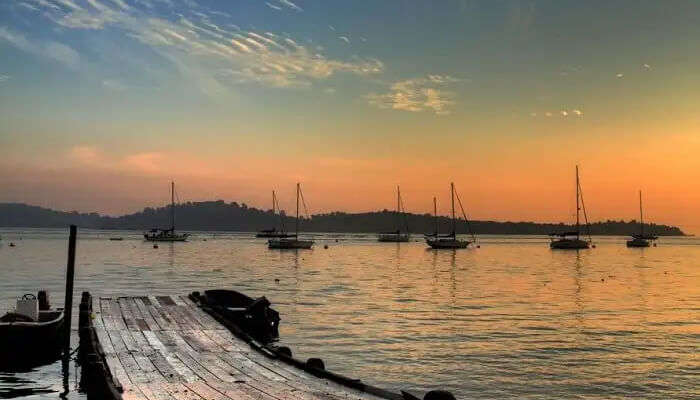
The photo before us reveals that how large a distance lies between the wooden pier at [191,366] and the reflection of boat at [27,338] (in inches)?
62.4

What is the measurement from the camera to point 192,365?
57.7ft

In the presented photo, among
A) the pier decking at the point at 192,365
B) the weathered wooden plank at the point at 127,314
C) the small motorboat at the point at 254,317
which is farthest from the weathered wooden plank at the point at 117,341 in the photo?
the small motorboat at the point at 254,317

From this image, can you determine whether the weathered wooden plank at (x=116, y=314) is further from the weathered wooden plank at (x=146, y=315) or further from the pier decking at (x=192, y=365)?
the weathered wooden plank at (x=146, y=315)

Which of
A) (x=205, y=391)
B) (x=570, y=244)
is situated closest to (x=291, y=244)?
(x=570, y=244)

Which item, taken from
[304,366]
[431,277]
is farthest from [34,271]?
[304,366]

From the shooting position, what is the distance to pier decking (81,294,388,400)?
14.6m

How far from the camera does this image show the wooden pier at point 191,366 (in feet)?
47.4

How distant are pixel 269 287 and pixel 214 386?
154 ft

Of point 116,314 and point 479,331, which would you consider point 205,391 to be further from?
point 479,331

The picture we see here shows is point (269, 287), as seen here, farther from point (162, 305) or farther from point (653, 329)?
point (653, 329)

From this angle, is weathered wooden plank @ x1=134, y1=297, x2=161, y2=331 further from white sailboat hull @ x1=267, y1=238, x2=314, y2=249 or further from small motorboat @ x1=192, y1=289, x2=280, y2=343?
white sailboat hull @ x1=267, y1=238, x2=314, y2=249

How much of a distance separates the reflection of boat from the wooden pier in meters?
1.59

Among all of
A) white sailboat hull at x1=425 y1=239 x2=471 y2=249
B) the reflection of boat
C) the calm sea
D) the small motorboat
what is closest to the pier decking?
the reflection of boat

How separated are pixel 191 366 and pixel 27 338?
33.6 ft
